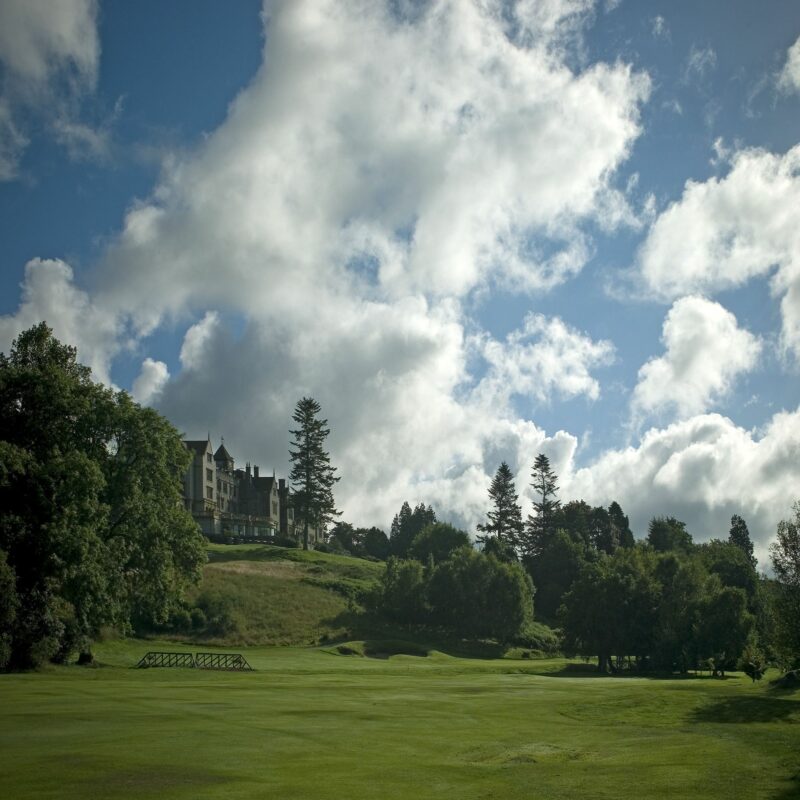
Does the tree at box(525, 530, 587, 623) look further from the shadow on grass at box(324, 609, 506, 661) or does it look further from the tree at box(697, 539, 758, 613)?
the shadow on grass at box(324, 609, 506, 661)

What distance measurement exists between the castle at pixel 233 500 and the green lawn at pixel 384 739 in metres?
93.3

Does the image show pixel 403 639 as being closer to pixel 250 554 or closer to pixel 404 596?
pixel 404 596

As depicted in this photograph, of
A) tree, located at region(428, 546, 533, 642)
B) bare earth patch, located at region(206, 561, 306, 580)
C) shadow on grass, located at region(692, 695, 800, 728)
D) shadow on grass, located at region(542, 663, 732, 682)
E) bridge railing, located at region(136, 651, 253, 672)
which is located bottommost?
shadow on grass, located at region(542, 663, 732, 682)

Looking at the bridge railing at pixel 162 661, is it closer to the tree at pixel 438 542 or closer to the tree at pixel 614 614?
the tree at pixel 614 614

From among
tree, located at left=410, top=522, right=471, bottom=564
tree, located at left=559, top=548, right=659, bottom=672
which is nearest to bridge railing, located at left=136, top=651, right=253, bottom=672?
tree, located at left=559, top=548, right=659, bottom=672

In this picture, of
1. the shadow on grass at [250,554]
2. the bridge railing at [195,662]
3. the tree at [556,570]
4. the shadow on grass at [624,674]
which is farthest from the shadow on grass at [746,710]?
the tree at [556,570]

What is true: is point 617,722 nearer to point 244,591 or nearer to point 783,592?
point 783,592

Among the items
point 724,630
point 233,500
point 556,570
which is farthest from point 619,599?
point 233,500

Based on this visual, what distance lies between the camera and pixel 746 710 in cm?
4044

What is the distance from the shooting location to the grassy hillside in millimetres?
89562

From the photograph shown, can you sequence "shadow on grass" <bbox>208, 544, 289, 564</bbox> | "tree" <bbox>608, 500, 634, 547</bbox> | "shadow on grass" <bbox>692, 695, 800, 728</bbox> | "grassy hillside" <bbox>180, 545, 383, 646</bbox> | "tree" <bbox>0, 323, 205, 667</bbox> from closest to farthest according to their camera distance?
"shadow on grass" <bbox>692, 695, 800, 728</bbox> → "tree" <bbox>0, 323, 205, 667</bbox> → "grassy hillside" <bbox>180, 545, 383, 646</bbox> → "shadow on grass" <bbox>208, 544, 289, 564</bbox> → "tree" <bbox>608, 500, 634, 547</bbox>

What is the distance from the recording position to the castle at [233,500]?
14475 cm

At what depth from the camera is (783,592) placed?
58.9 metres

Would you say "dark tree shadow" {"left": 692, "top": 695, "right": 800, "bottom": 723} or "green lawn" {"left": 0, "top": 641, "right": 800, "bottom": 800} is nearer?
"green lawn" {"left": 0, "top": 641, "right": 800, "bottom": 800}
